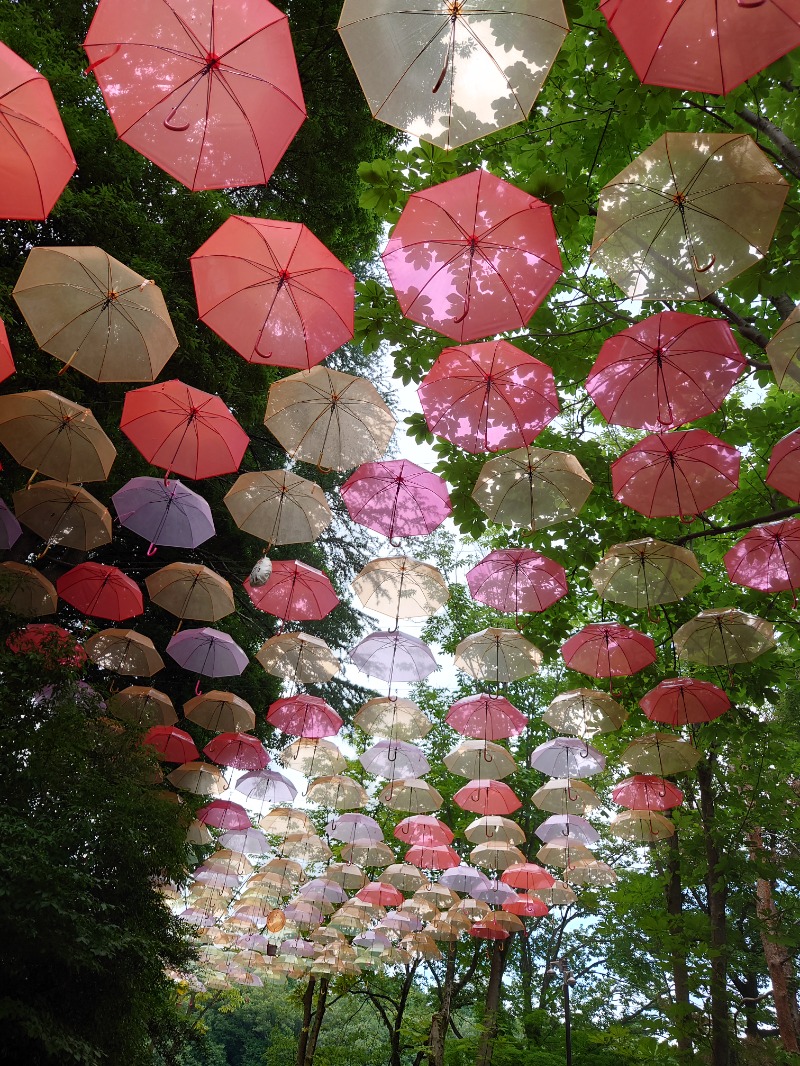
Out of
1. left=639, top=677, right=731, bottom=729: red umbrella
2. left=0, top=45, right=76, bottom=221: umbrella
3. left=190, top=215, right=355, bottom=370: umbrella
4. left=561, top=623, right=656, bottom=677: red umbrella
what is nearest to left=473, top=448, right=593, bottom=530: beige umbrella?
left=561, top=623, right=656, bottom=677: red umbrella

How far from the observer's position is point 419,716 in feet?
30.7

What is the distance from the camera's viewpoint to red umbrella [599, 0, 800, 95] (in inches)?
132

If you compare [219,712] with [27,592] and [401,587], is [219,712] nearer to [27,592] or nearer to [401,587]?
[27,592]

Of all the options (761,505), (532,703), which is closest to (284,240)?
(761,505)

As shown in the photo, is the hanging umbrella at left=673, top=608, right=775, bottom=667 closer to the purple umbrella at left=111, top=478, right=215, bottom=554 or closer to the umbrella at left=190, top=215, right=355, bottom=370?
the umbrella at left=190, top=215, right=355, bottom=370

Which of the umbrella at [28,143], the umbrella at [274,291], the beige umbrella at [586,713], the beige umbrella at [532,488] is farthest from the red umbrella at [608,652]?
the umbrella at [28,143]

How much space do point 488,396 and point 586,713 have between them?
13.8 ft

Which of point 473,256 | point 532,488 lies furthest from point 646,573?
point 473,256

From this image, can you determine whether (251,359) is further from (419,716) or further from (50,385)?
(419,716)

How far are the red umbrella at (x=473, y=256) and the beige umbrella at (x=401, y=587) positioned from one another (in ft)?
10.8

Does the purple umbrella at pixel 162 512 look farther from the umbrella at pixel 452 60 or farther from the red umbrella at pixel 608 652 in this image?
the umbrella at pixel 452 60

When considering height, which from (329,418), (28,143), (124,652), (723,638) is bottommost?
(124,652)

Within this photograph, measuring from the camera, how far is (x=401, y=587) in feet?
25.2

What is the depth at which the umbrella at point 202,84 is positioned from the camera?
3.61 meters
